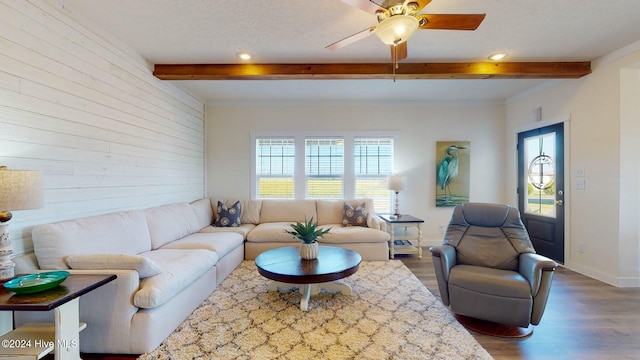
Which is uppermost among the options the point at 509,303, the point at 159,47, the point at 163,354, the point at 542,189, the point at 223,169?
the point at 159,47

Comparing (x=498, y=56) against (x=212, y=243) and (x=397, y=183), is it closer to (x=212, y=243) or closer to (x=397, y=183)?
(x=397, y=183)

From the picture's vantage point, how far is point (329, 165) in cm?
498

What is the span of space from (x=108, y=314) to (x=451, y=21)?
323 centimetres

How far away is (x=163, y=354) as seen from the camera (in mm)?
1874

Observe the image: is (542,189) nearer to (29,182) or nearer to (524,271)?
(524,271)

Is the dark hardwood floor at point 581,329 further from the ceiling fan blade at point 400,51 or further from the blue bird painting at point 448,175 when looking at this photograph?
the ceiling fan blade at point 400,51

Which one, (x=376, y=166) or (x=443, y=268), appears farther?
(x=376, y=166)

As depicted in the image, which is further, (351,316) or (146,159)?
(146,159)

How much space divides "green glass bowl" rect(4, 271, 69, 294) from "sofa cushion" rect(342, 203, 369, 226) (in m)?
3.39

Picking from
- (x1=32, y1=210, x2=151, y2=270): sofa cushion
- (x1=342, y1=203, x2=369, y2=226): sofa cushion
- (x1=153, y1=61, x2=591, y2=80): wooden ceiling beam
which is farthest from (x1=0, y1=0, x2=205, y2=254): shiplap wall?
(x1=342, y1=203, x2=369, y2=226): sofa cushion

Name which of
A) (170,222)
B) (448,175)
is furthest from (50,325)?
(448,175)

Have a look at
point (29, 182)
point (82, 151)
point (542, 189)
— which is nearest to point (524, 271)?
point (542, 189)

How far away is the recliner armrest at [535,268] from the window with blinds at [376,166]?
2766 mm

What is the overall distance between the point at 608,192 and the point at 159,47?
5.52 metres
